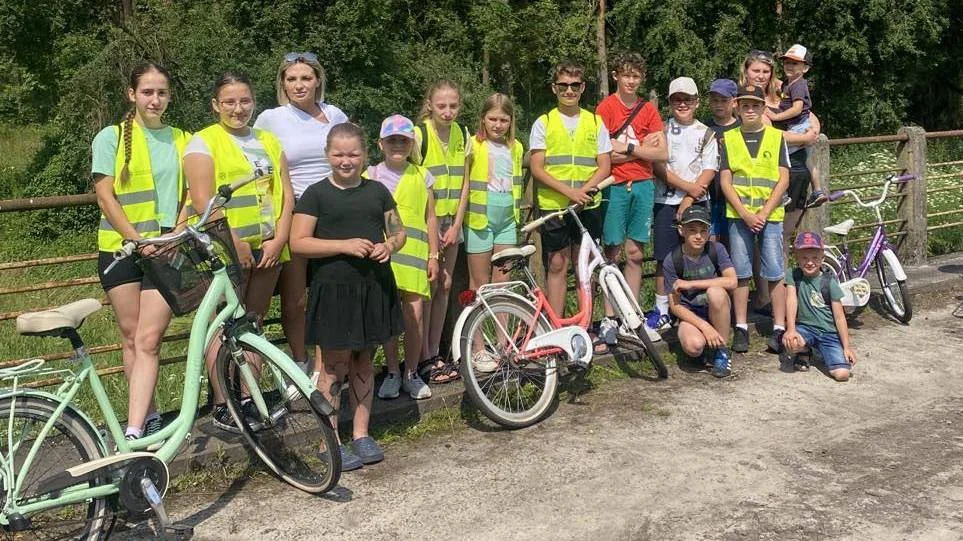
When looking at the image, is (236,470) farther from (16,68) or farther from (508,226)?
(16,68)

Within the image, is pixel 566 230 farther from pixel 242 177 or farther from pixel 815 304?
pixel 242 177

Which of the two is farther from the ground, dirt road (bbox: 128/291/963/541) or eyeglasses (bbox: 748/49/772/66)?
eyeglasses (bbox: 748/49/772/66)

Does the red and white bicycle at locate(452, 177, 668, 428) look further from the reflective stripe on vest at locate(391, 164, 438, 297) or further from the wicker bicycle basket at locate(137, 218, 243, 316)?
the wicker bicycle basket at locate(137, 218, 243, 316)

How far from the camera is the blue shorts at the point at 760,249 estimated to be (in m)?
6.80

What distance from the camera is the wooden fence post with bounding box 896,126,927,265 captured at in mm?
9531

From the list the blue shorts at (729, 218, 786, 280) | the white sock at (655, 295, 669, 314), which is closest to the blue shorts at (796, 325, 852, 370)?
the blue shorts at (729, 218, 786, 280)

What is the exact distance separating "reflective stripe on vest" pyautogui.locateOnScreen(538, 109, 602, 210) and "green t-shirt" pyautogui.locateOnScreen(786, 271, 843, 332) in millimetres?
1751

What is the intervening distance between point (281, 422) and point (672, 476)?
196 cm

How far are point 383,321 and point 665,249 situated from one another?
8.80 ft

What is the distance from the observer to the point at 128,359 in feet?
15.2

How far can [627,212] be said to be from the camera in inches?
260

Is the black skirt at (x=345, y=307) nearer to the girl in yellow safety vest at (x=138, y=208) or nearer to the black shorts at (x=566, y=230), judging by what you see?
the girl in yellow safety vest at (x=138, y=208)

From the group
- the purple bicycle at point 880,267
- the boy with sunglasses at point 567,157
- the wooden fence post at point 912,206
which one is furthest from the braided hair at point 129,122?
the wooden fence post at point 912,206

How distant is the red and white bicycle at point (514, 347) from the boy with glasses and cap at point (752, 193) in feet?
4.94
